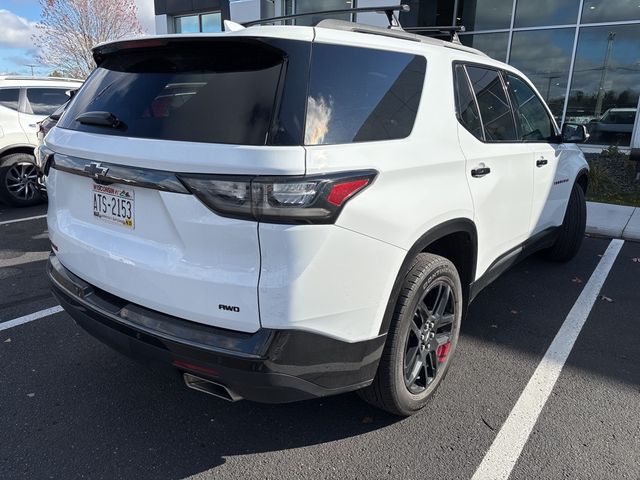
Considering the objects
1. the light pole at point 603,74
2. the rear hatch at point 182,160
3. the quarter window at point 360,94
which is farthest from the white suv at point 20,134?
the light pole at point 603,74

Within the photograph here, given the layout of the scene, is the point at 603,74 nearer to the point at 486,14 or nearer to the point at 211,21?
the point at 486,14

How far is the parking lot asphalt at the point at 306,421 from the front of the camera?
93.6 inches

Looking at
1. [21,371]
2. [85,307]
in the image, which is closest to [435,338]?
[85,307]

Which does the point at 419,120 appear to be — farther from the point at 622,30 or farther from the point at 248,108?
the point at 622,30

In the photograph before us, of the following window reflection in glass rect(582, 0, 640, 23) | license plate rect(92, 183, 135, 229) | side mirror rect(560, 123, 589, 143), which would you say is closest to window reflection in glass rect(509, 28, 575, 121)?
window reflection in glass rect(582, 0, 640, 23)

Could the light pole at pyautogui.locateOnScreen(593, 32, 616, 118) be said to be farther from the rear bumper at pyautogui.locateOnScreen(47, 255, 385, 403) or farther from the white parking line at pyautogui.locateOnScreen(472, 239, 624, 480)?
the rear bumper at pyautogui.locateOnScreen(47, 255, 385, 403)

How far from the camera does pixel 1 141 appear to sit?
7.14 meters

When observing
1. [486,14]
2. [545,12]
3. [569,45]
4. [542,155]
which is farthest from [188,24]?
[542,155]

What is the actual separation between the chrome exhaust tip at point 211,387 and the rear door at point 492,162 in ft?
5.47

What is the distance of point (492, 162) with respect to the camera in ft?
9.89

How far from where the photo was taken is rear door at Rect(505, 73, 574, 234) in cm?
377

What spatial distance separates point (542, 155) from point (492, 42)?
9.63 meters

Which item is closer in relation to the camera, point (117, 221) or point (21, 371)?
point (117, 221)

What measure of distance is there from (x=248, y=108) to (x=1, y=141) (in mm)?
6828
